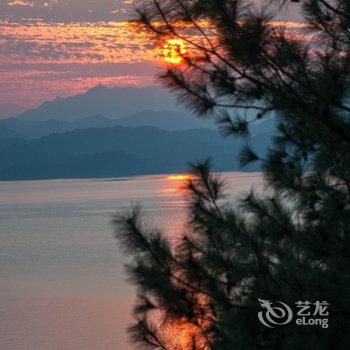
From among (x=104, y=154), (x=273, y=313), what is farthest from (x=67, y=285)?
(x=104, y=154)

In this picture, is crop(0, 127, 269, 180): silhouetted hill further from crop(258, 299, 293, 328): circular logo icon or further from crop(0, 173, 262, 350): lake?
crop(258, 299, 293, 328): circular logo icon

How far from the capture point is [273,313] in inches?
162

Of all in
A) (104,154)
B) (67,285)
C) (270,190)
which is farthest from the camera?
(104,154)

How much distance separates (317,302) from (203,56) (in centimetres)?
134

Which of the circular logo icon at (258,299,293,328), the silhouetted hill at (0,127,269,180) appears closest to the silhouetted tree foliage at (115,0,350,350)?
the circular logo icon at (258,299,293,328)

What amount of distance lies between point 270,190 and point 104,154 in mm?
156815

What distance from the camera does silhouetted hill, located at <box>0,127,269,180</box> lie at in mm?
156625

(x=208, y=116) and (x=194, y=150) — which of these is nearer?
(x=208, y=116)

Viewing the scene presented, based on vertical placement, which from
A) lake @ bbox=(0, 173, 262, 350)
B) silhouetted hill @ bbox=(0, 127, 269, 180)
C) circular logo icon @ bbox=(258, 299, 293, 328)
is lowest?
silhouetted hill @ bbox=(0, 127, 269, 180)

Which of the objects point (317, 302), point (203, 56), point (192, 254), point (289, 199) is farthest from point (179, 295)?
point (203, 56)

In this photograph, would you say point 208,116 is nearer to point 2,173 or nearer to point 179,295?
point 179,295

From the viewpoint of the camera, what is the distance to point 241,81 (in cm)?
403

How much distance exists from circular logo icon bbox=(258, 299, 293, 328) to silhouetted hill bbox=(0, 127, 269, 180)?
5258 inches

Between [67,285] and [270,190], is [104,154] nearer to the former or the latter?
[67,285]
